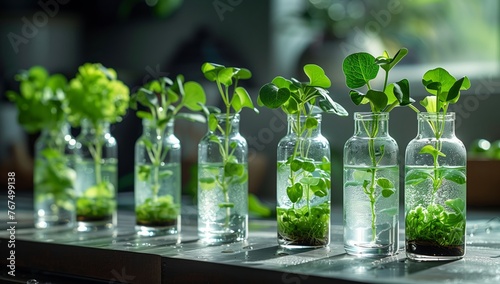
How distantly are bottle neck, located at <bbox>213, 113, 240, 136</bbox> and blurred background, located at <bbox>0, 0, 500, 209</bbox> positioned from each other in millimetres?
971

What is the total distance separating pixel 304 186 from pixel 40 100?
2.76ft

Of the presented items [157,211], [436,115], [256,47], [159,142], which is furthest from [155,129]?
[256,47]

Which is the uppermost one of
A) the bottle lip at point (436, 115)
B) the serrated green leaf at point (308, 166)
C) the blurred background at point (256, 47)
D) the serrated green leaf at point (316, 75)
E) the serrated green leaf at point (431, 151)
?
the blurred background at point (256, 47)

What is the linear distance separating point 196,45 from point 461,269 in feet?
6.97

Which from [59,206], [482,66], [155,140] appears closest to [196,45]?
[482,66]

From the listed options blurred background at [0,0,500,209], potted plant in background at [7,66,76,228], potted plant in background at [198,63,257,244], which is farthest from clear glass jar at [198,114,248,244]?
blurred background at [0,0,500,209]

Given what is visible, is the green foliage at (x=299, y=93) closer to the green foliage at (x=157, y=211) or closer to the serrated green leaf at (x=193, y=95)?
the serrated green leaf at (x=193, y=95)

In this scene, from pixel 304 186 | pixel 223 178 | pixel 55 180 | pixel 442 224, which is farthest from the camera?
pixel 55 180

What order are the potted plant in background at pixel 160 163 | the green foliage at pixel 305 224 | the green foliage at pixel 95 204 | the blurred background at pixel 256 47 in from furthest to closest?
1. the blurred background at pixel 256 47
2. the green foliage at pixel 95 204
3. the potted plant in background at pixel 160 163
4. the green foliage at pixel 305 224

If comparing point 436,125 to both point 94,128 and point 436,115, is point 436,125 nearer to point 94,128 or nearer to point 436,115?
point 436,115

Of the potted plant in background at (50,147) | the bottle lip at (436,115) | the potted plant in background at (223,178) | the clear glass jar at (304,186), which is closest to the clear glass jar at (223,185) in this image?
the potted plant in background at (223,178)

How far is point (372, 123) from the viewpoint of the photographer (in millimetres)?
1060

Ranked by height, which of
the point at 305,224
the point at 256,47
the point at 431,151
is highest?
the point at 256,47

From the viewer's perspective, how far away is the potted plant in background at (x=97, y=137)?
1495 millimetres
